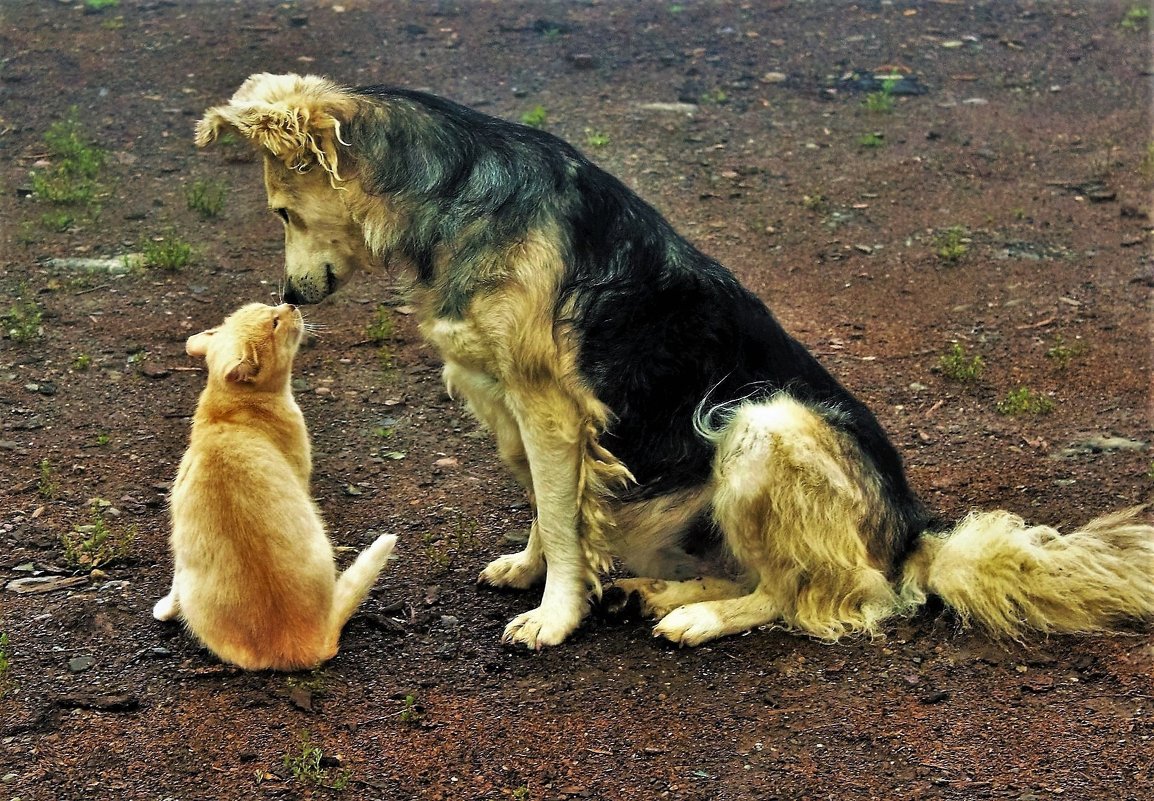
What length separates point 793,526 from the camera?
4.88 m

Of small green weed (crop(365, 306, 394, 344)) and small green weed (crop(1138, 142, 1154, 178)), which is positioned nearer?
small green weed (crop(365, 306, 394, 344))

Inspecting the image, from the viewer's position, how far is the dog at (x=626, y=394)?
4805mm

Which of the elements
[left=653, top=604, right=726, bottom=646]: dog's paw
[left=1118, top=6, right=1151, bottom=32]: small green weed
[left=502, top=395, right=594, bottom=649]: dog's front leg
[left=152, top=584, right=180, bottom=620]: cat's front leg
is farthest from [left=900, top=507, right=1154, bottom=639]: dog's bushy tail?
[left=1118, top=6, right=1151, bottom=32]: small green weed

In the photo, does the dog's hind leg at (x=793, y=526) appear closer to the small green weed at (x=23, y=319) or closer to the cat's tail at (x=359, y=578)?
Answer: the cat's tail at (x=359, y=578)

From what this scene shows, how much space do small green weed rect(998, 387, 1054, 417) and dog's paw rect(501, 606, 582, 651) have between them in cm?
319

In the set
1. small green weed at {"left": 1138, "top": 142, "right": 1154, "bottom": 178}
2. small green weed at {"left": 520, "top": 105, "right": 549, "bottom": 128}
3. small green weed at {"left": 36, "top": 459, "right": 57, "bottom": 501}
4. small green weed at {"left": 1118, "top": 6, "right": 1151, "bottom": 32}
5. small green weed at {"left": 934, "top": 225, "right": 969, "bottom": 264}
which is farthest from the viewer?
small green weed at {"left": 1118, "top": 6, "right": 1151, "bottom": 32}

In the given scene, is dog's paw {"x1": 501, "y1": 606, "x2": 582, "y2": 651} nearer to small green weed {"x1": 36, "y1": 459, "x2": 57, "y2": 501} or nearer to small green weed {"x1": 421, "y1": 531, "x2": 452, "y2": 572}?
small green weed {"x1": 421, "y1": 531, "x2": 452, "y2": 572}

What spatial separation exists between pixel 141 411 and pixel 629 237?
10.8 ft

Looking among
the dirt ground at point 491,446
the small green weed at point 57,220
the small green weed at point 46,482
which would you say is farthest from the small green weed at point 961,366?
the small green weed at point 57,220

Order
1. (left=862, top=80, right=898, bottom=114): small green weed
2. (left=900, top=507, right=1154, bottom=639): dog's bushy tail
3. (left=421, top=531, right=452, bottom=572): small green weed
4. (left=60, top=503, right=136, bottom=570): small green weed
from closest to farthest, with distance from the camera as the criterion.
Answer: (left=900, top=507, right=1154, bottom=639): dog's bushy tail
(left=60, top=503, right=136, bottom=570): small green weed
(left=421, top=531, right=452, bottom=572): small green weed
(left=862, top=80, right=898, bottom=114): small green weed

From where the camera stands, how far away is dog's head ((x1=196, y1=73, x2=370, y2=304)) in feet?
15.8

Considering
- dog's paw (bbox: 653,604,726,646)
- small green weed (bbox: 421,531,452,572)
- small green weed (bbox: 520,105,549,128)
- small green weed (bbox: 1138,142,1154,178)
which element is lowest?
small green weed (bbox: 421,531,452,572)

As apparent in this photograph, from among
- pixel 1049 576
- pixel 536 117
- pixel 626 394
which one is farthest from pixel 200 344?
pixel 536 117

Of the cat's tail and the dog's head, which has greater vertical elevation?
the dog's head
